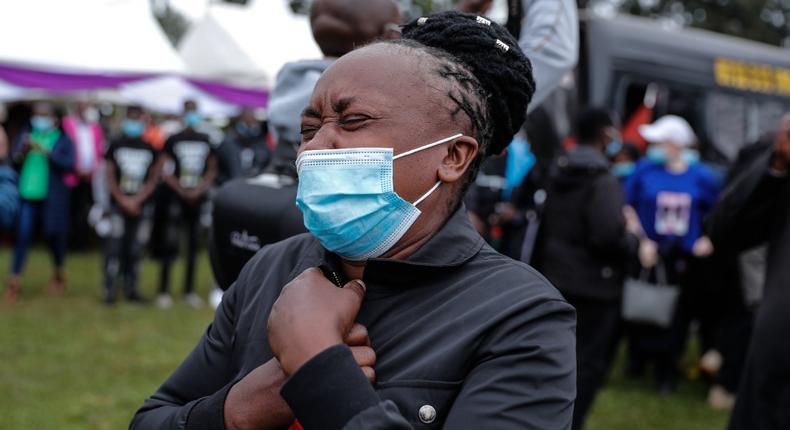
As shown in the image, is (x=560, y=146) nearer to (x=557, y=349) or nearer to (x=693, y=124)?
(x=693, y=124)

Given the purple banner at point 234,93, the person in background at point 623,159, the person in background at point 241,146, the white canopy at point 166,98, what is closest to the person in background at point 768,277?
the person in background at point 623,159

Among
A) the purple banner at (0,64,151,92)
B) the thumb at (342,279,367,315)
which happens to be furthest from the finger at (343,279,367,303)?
the purple banner at (0,64,151,92)

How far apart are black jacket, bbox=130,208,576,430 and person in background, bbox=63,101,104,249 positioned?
35.4ft

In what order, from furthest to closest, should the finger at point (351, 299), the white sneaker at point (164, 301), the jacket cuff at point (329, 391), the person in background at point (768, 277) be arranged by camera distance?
the white sneaker at point (164, 301) → the person in background at point (768, 277) → the finger at point (351, 299) → the jacket cuff at point (329, 391)

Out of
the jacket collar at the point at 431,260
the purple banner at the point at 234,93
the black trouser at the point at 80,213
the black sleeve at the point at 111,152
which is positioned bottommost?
the black trouser at the point at 80,213

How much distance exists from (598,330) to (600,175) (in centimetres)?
92

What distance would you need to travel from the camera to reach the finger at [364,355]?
143 centimetres

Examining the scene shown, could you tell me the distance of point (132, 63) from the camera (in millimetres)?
12219

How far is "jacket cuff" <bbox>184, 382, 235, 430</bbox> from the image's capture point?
1509 mm

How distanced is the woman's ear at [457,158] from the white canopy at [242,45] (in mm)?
A: 12115

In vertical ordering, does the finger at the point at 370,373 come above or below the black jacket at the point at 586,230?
above

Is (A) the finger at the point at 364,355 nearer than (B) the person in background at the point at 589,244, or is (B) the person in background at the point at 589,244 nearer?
(A) the finger at the point at 364,355

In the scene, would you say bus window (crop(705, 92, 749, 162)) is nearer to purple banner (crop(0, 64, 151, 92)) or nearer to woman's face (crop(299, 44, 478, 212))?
purple banner (crop(0, 64, 151, 92))

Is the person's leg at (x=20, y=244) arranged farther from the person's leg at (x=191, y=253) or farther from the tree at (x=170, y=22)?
the tree at (x=170, y=22)
